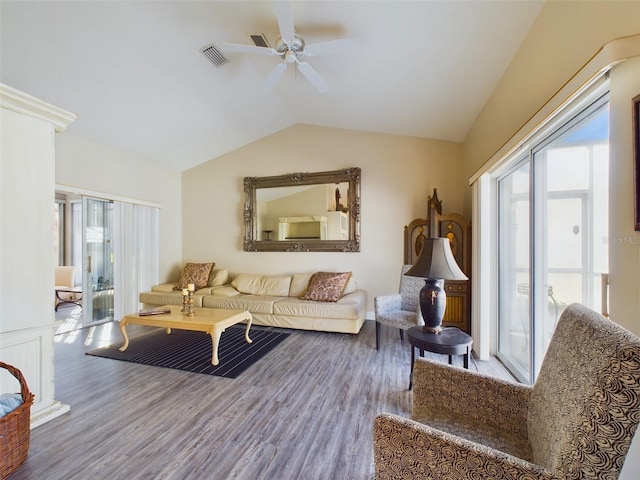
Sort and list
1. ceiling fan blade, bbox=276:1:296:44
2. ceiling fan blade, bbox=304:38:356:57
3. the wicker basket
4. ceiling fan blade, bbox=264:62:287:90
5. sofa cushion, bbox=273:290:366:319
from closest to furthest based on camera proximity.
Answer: the wicker basket, ceiling fan blade, bbox=276:1:296:44, ceiling fan blade, bbox=304:38:356:57, ceiling fan blade, bbox=264:62:287:90, sofa cushion, bbox=273:290:366:319

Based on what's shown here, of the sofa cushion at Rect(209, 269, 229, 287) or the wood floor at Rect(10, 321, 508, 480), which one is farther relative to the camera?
the sofa cushion at Rect(209, 269, 229, 287)

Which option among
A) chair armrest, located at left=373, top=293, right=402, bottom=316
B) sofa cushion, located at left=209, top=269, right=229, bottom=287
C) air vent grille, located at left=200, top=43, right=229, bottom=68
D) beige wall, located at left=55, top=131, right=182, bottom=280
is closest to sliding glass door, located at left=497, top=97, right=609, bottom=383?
chair armrest, located at left=373, top=293, right=402, bottom=316

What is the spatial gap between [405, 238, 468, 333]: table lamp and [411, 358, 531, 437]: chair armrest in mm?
790

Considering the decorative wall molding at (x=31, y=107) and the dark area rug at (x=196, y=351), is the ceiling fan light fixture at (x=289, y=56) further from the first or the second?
the dark area rug at (x=196, y=351)

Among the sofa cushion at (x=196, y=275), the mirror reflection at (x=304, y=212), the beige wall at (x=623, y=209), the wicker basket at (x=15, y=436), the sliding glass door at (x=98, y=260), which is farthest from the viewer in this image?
the sofa cushion at (x=196, y=275)

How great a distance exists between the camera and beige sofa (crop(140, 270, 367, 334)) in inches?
146

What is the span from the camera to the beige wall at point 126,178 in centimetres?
368

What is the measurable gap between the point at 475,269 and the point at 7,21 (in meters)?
4.98

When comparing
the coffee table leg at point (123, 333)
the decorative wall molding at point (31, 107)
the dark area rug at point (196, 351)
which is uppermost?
the decorative wall molding at point (31, 107)

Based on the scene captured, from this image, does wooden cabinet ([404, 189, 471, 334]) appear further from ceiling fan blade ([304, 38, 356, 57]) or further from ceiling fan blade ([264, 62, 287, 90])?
ceiling fan blade ([264, 62, 287, 90])

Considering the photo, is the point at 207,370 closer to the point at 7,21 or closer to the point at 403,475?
the point at 403,475

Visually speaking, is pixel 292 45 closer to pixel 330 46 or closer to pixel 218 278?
pixel 330 46

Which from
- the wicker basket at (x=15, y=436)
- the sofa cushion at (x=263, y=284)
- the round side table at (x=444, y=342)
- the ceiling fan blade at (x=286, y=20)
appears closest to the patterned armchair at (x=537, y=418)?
the round side table at (x=444, y=342)

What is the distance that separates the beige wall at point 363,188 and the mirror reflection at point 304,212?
0.15 metres
